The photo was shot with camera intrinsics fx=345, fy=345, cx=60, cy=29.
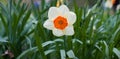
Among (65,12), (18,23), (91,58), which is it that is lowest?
(91,58)

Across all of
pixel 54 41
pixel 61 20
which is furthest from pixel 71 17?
pixel 54 41

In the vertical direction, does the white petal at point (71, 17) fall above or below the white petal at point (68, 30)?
above

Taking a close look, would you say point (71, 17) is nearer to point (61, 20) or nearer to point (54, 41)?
point (61, 20)

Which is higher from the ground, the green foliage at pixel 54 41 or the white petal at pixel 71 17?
the white petal at pixel 71 17

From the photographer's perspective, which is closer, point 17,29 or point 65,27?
point 65,27

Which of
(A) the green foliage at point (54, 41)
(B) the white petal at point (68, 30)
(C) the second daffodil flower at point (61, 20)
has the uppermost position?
(C) the second daffodil flower at point (61, 20)

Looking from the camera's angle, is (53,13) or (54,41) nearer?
(53,13)

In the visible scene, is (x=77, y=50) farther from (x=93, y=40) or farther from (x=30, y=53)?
(x=30, y=53)

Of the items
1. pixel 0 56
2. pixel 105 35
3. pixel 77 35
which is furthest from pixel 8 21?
pixel 105 35
